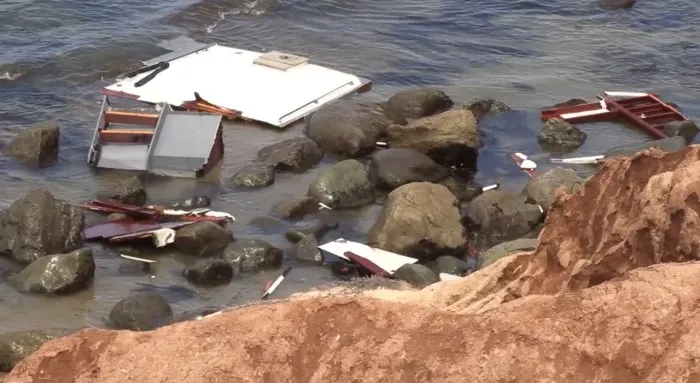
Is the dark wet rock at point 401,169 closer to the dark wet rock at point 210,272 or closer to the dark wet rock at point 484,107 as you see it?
the dark wet rock at point 484,107

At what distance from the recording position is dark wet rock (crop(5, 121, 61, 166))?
20.2 metres

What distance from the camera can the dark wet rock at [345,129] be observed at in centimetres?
2084

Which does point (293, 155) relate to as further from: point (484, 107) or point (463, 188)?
point (484, 107)

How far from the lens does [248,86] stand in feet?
76.7

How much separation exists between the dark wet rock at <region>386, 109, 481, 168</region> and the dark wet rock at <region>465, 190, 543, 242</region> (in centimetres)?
235

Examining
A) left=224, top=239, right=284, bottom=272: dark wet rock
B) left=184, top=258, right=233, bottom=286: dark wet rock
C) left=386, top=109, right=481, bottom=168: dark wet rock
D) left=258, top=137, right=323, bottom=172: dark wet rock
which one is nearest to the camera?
left=184, top=258, right=233, bottom=286: dark wet rock

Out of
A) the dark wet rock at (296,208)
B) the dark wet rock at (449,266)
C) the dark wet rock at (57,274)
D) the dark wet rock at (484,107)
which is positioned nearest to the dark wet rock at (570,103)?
the dark wet rock at (484,107)

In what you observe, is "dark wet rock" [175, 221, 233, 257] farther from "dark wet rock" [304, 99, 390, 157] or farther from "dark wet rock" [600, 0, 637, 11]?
"dark wet rock" [600, 0, 637, 11]

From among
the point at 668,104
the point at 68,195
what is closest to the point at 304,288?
the point at 68,195

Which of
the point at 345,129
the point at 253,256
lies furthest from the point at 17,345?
the point at 345,129

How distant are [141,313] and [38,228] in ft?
11.1

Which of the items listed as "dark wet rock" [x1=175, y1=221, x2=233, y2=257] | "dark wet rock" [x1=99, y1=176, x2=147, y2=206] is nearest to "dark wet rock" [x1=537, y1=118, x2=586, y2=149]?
"dark wet rock" [x1=175, y1=221, x2=233, y2=257]

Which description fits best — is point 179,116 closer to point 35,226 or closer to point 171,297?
point 35,226

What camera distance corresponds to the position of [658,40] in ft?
98.0
